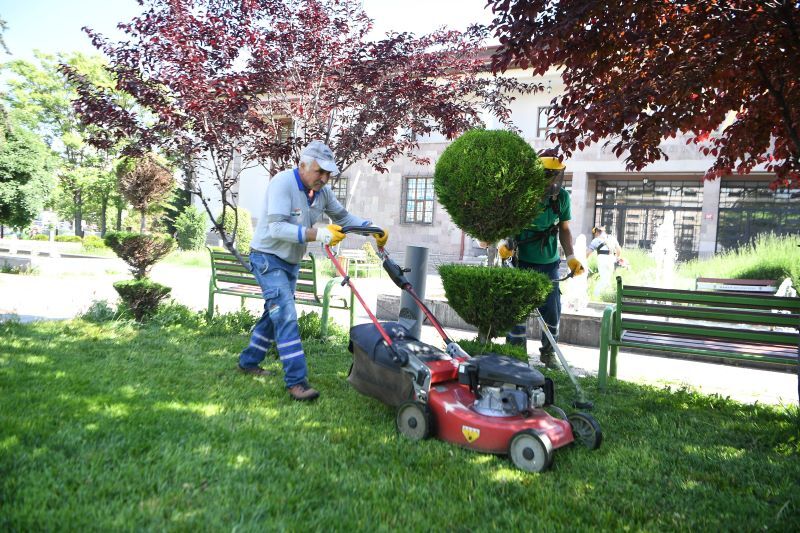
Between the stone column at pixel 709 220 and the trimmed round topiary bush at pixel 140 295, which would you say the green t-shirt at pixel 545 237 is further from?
the stone column at pixel 709 220

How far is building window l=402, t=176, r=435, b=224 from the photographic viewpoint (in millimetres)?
24875

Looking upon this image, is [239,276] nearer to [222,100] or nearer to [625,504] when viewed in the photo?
[222,100]

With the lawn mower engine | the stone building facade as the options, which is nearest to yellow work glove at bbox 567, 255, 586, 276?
the lawn mower engine

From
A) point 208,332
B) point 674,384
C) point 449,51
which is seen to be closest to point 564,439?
point 674,384

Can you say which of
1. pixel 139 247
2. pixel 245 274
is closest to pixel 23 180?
pixel 139 247

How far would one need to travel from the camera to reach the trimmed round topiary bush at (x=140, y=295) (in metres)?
7.29

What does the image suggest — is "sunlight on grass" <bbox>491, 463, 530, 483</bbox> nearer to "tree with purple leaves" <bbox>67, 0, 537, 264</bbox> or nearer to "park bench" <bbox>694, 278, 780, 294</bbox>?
"tree with purple leaves" <bbox>67, 0, 537, 264</bbox>

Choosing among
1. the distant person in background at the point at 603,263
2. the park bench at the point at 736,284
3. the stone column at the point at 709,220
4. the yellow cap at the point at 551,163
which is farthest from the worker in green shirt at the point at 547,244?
the stone column at the point at 709,220

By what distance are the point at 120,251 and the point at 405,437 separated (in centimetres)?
597

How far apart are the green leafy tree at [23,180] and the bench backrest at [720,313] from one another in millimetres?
12483

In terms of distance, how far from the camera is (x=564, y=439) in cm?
326

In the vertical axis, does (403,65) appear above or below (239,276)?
above

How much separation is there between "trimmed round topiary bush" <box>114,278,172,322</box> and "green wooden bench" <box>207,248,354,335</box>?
69 cm

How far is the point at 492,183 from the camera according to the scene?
4.10 metres
